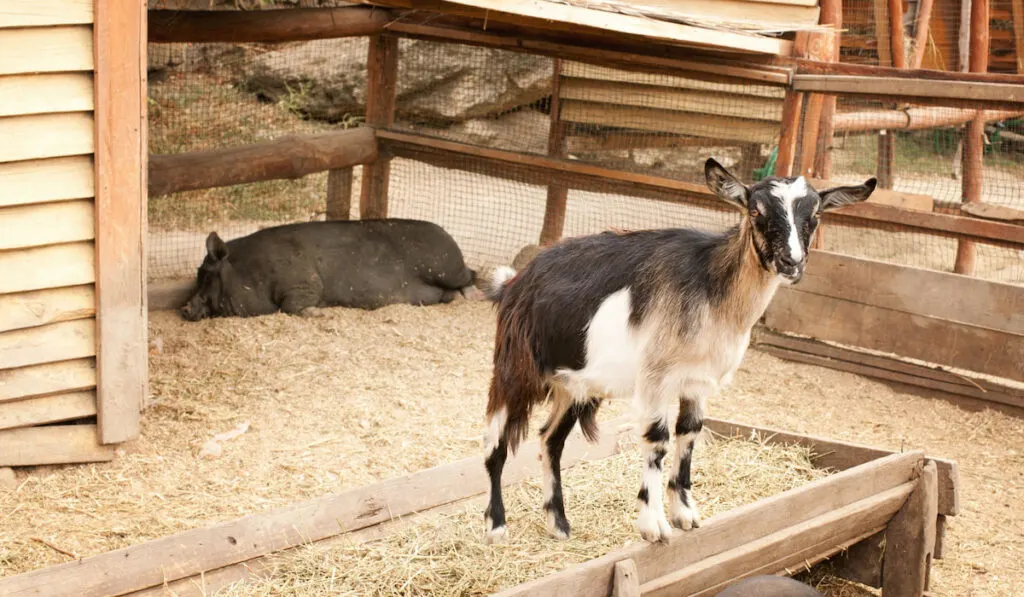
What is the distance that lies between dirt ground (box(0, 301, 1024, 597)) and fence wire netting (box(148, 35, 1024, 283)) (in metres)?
2.06

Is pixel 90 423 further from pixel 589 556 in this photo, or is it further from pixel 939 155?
pixel 939 155

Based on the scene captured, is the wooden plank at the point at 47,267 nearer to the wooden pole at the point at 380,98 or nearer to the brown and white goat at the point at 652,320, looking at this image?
the brown and white goat at the point at 652,320

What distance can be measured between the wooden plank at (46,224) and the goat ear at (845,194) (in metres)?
3.82

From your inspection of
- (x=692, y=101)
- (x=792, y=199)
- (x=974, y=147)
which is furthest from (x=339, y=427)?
(x=974, y=147)

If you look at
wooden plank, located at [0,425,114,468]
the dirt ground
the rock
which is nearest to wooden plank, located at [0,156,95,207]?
wooden plank, located at [0,425,114,468]

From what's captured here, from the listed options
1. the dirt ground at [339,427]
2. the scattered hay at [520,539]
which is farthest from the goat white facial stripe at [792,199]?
the dirt ground at [339,427]

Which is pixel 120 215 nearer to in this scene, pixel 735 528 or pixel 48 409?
pixel 48 409

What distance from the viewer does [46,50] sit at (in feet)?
16.8

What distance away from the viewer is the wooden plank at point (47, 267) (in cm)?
518

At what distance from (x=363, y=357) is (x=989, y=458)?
174 inches

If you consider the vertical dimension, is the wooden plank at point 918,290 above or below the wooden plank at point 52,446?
above

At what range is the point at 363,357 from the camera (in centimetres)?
770

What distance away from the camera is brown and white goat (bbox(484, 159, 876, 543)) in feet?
11.7

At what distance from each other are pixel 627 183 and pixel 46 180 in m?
5.04
